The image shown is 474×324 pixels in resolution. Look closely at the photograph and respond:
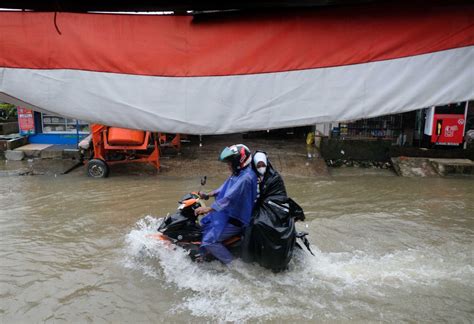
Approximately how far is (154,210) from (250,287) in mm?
3544

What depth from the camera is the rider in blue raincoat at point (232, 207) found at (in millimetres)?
4414

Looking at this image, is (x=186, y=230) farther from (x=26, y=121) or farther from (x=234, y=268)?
(x=26, y=121)

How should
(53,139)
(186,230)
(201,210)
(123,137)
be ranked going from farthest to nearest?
(53,139) < (123,137) < (186,230) < (201,210)

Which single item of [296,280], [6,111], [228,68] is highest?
[228,68]

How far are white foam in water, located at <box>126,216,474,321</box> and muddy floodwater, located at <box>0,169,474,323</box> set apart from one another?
0.01 m

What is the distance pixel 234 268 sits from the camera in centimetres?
498

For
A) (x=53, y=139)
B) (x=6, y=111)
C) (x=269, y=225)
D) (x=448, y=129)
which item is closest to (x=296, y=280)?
(x=269, y=225)

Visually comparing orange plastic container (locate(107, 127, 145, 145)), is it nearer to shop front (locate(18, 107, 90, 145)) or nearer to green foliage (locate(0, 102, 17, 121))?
shop front (locate(18, 107, 90, 145))

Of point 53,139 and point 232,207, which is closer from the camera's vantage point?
point 232,207

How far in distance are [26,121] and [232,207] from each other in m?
11.0

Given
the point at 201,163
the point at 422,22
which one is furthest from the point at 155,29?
the point at 201,163

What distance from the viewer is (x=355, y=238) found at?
649 cm

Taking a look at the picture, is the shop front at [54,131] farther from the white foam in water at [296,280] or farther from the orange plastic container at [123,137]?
the white foam in water at [296,280]

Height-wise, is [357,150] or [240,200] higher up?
[240,200]
